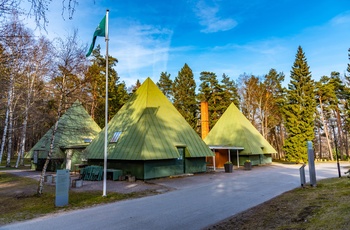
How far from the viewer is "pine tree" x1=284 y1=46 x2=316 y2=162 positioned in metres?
33.4

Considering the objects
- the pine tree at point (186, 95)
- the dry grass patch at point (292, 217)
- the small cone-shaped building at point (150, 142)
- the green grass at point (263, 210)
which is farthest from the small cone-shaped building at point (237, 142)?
the dry grass patch at point (292, 217)

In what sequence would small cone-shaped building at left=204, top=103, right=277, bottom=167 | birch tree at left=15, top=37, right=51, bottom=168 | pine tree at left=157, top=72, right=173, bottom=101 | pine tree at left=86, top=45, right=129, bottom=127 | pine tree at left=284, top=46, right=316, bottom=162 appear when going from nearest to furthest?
birch tree at left=15, top=37, right=51, bottom=168 < small cone-shaped building at left=204, top=103, right=277, bottom=167 < pine tree at left=284, top=46, right=316, bottom=162 < pine tree at left=86, top=45, right=129, bottom=127 < pine tree at left=157, top=72, right=173, bottom=101

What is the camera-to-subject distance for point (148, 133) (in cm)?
1777

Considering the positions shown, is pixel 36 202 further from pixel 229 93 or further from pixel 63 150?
pixel 229 93

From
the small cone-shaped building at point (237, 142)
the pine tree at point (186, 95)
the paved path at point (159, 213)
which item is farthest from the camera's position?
the pine tree at point (186, 95)

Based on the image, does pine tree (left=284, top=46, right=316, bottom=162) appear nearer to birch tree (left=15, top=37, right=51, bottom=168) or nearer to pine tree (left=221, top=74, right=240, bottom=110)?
pine tree (left=221, top=74, right=240, bottom=110)

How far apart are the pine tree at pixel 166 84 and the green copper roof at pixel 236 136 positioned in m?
23.6

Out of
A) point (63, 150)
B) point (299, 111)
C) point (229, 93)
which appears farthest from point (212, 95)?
point (63, 150)

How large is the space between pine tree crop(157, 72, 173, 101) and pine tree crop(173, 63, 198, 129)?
4317mm

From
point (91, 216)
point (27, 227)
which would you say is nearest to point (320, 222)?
point (91, 216)

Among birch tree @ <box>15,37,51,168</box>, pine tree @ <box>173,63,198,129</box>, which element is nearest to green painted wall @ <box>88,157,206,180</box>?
birch tree @ <box>15,37,51,168</box>

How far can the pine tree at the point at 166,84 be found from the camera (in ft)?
179

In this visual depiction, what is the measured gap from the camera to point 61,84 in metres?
12.4

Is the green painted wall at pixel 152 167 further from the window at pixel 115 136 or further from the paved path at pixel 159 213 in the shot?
the paved path at pixel 159 213
